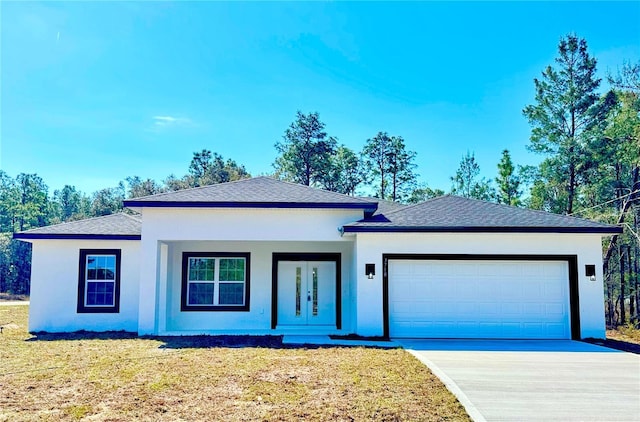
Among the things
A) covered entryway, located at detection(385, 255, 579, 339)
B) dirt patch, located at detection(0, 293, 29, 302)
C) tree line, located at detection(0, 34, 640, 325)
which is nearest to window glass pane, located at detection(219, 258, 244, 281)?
covered entryway, located at detection(385, 255, 579, 339)

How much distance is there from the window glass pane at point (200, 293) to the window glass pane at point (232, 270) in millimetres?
502

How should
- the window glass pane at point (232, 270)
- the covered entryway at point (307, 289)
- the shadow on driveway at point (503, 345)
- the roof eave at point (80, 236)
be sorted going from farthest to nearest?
the covered entryway at point (307, 289) < the window glass pane at point (232, 270) < the roof eave at point (80, 236) < the shadow on driveway at point (503, 345)

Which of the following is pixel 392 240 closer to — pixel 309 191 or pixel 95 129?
pixel 309 191

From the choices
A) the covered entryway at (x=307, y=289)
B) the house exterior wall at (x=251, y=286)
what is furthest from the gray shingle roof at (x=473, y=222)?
the covered entryway at (x=307, y=289)

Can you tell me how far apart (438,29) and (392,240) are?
8.47 metres

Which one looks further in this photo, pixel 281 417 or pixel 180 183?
pixel 180 183

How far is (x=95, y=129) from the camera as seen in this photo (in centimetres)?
2531

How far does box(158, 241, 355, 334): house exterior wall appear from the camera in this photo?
13844 mm

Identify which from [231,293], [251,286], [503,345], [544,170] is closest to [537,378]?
[503,345]

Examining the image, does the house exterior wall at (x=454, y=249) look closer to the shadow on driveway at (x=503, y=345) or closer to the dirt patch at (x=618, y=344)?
the dirt patch at (x=618, y=344)

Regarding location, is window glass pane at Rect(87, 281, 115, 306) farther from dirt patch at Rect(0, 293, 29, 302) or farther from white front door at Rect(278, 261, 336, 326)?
dirt patch at Rect(0, 293, 29, 302)

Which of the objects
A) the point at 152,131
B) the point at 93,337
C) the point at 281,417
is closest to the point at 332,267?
the point at 93,337

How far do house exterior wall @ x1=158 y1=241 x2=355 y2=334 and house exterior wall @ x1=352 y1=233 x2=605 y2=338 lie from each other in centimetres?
186

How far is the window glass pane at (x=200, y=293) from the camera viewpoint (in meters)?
14.0
